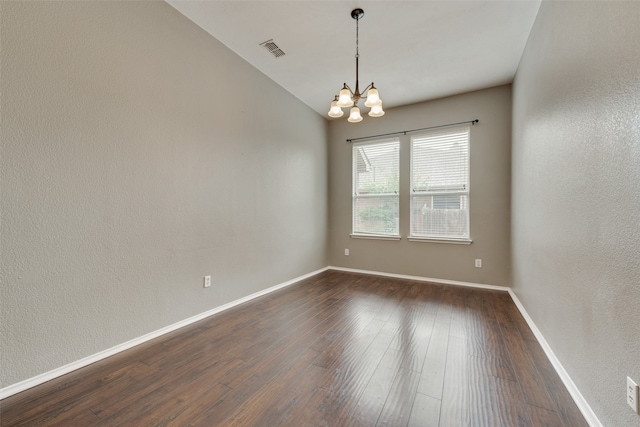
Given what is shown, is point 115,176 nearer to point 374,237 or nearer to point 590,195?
point 590,195

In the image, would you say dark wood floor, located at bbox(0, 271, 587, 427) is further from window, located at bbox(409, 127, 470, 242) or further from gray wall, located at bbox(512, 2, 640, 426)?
window, located at bbox(409, 127, 470, 242)

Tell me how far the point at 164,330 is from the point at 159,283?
1.42ft

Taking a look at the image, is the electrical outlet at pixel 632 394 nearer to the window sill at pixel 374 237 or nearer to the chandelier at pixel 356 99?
the chandelier at pixel 356 99

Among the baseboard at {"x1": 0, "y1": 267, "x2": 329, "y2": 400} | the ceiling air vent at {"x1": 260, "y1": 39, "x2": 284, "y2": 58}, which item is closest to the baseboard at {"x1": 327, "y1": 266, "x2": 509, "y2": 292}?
the baseboard at {"x1": 0, "y1": 267, "x2": 329, "y2": 400}

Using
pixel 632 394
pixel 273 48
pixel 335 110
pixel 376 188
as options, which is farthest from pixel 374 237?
→ pixel 632 394

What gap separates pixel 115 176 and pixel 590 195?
123 inches

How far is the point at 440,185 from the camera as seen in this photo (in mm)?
3982

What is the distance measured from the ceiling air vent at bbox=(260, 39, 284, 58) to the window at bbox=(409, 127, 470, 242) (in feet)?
8.04

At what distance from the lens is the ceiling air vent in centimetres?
276

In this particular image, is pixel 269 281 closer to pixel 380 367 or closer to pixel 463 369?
pixel 380 367

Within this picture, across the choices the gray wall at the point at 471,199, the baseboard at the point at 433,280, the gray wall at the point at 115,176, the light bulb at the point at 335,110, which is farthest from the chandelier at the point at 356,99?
the baseboard at the point at 433,280

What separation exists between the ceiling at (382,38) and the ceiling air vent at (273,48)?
1.9 inches

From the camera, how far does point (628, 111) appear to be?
3.52 feet

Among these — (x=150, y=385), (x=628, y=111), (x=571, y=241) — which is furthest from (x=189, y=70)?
(x=571, y=241)
